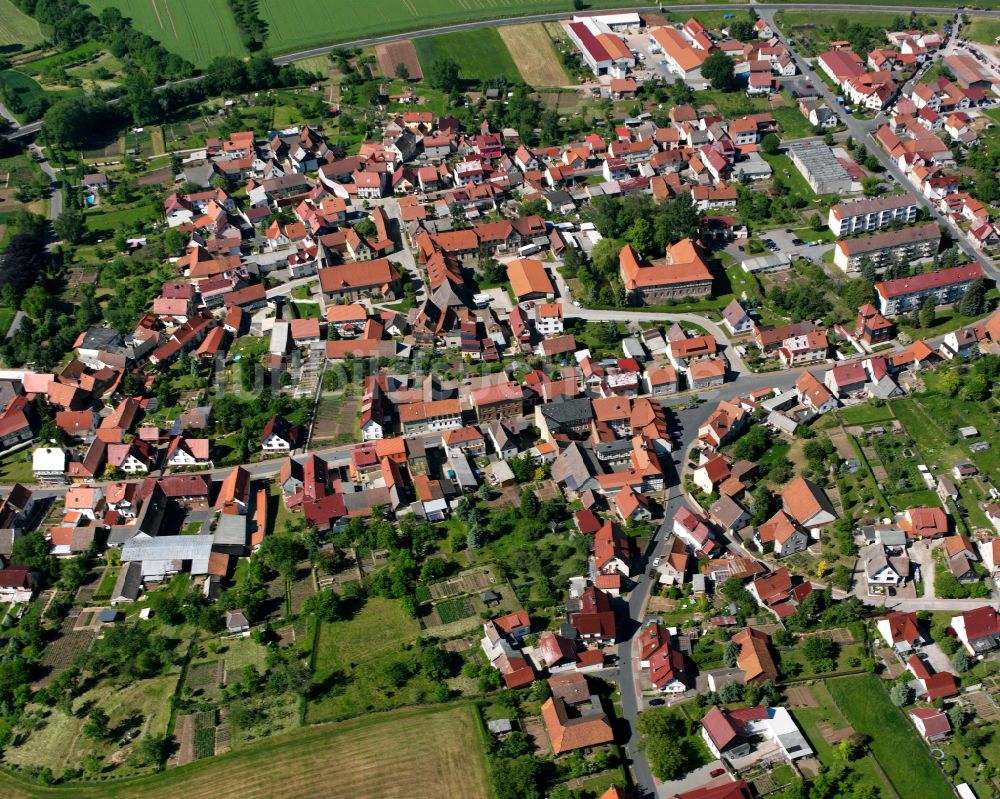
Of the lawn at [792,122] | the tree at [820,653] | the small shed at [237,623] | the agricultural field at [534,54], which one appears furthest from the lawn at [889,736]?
the agricultural field at [534,54]

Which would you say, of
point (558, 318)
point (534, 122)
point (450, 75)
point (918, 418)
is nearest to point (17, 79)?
point (450, 75)

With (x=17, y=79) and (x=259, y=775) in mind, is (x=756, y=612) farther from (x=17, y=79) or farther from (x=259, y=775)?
(x=17, y=79)

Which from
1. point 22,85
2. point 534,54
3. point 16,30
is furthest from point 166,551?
point 16,30

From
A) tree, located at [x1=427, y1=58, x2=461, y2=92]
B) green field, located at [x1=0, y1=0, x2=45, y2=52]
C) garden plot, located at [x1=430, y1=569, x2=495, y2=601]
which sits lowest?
garden plot, located at [x1=430, y1=569, x2=495, y2=601]

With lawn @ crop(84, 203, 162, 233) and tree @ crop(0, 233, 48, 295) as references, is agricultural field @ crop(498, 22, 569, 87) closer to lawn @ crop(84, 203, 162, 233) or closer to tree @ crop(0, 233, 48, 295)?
lawn @ crop(84, 203, 162, 233)

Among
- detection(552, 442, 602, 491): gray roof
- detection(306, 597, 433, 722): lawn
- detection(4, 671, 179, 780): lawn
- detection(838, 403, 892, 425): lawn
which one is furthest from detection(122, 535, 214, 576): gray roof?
detection(838, 403, 892, 425): lawn

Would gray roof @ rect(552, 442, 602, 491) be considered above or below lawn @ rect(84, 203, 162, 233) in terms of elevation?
below
